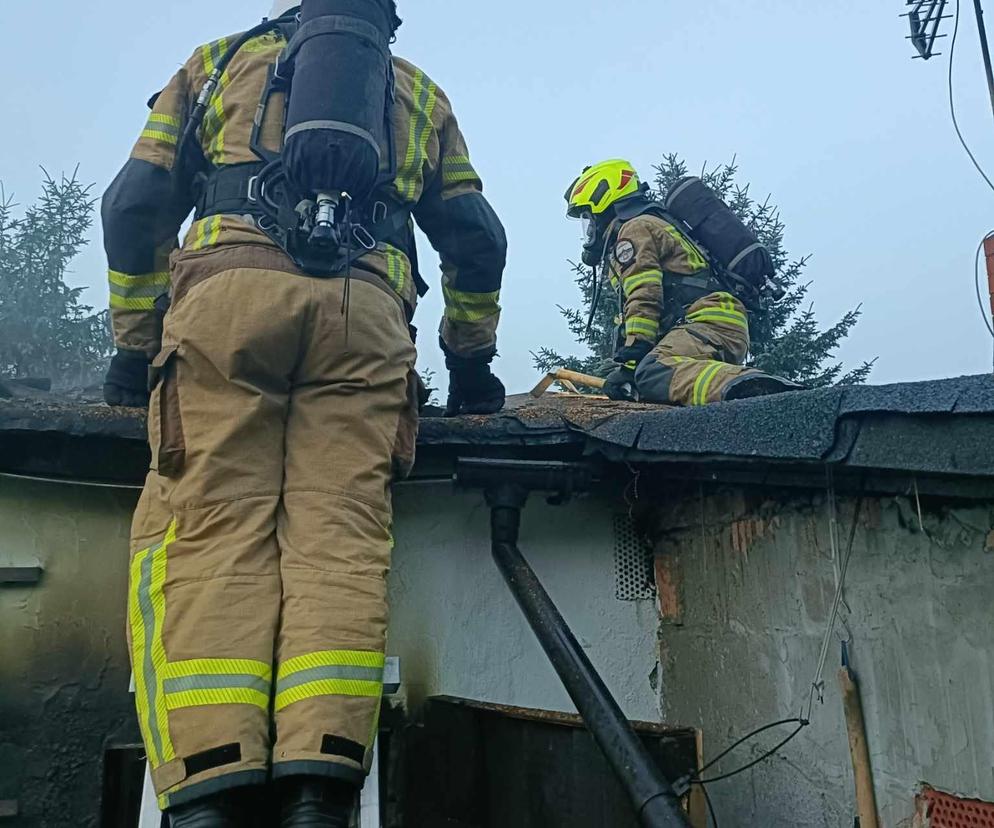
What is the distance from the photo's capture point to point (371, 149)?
2.45m

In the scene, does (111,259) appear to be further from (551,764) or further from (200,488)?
(551,764)

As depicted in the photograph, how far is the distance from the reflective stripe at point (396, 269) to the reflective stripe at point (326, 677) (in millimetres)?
1114

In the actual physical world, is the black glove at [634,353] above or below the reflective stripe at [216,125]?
above

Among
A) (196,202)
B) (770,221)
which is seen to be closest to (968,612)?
(196,202)

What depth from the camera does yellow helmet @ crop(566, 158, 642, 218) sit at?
614 centimetres

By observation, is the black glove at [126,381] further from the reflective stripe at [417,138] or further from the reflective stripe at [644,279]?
Result: the reflective stripe at [644,279]

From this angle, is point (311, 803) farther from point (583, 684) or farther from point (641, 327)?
point (641, 327)

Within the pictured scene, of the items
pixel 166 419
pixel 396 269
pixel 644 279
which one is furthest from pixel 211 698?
pixel 644 279

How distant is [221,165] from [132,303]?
0.54 meters

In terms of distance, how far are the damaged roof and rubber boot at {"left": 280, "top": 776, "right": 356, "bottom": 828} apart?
124cm

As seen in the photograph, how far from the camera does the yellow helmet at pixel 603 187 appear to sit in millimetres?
6145

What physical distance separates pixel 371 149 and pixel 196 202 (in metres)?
0.74

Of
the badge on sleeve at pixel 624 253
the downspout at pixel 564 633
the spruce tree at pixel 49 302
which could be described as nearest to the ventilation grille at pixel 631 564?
the downspout at pixel 564 633

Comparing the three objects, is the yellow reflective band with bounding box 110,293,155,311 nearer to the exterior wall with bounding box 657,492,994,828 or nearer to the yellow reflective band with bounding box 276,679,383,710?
the yellow reflective band with bounding box 276,679,383,710
